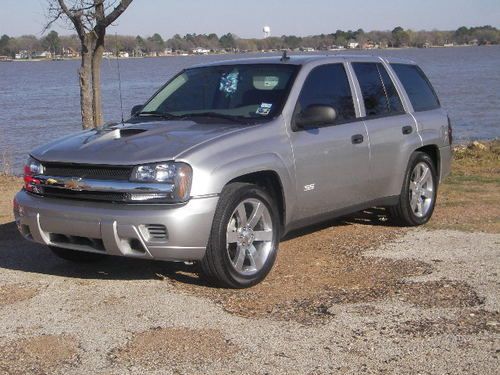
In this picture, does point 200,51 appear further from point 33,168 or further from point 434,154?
point 33,168

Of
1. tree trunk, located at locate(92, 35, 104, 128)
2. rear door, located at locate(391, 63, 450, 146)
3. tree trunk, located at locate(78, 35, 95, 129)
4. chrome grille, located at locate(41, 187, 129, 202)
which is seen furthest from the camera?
tree trunk, located at locate(78, 35, 95, 129)

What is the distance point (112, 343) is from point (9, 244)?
329 centimetres

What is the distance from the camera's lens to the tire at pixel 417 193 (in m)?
8.09

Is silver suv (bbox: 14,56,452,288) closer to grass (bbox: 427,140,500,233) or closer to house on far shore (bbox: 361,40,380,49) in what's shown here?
grass (bbox: 427,140,500,233)

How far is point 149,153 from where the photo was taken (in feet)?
18.8

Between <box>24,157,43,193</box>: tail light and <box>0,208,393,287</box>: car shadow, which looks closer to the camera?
<box>24,157,43,193</box>: tail light

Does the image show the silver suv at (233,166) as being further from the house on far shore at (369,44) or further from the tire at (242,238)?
the house on far shore at (369,44)

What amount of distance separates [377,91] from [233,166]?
2.53m

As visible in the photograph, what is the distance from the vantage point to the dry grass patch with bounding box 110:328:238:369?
461 centimetres

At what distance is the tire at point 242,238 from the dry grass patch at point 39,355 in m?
1.27

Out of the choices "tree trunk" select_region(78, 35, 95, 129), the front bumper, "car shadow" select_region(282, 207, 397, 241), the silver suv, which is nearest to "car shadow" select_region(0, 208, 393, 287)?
the silver suv

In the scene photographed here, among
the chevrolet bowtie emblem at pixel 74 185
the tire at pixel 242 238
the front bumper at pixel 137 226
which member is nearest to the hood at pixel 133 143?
the chevrolet bowtie emblem at pixel 74 185

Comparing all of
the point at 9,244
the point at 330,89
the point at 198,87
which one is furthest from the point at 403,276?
the point at 9,244

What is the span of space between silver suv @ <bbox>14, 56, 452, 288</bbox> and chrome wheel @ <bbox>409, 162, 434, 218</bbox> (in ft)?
0.18
